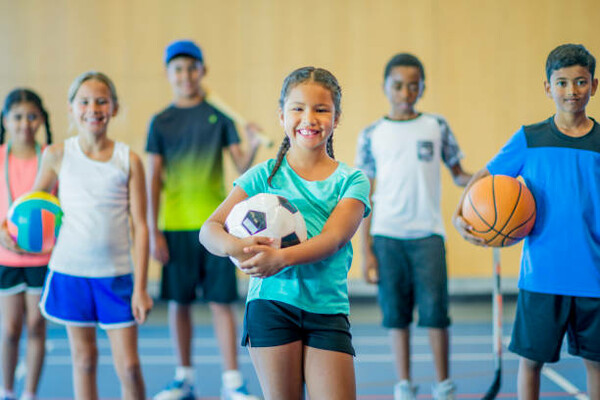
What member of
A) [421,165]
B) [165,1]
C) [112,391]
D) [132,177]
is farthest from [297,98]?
[165,1]

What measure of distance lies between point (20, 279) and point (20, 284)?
0.08 ft

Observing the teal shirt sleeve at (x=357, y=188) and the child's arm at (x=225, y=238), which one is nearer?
the child's arm at (x=225, y=238)

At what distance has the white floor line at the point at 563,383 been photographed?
335 cm

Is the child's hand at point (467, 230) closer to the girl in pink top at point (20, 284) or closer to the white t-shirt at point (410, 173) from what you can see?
the white t-shirt at point (410, 173)

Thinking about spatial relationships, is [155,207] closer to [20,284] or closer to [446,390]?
[20,284]

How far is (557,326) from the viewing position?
227 centimetres

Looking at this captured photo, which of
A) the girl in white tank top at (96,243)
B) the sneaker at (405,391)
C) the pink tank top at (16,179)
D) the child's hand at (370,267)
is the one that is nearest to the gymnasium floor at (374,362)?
the sneaker at (405,391)

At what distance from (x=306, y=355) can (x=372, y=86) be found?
4385mm

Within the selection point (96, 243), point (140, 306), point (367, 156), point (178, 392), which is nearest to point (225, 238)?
point (140, 306)

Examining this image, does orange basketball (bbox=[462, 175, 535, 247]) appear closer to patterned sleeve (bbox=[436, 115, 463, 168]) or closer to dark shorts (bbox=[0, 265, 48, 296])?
patterned sleeve (bbox=[436, 115, 463, 168])

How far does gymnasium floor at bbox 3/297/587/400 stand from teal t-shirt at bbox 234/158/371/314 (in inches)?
70.0

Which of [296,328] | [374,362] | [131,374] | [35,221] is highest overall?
[35,221]

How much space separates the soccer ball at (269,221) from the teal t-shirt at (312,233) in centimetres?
13

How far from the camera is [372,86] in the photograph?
19.3 feet
